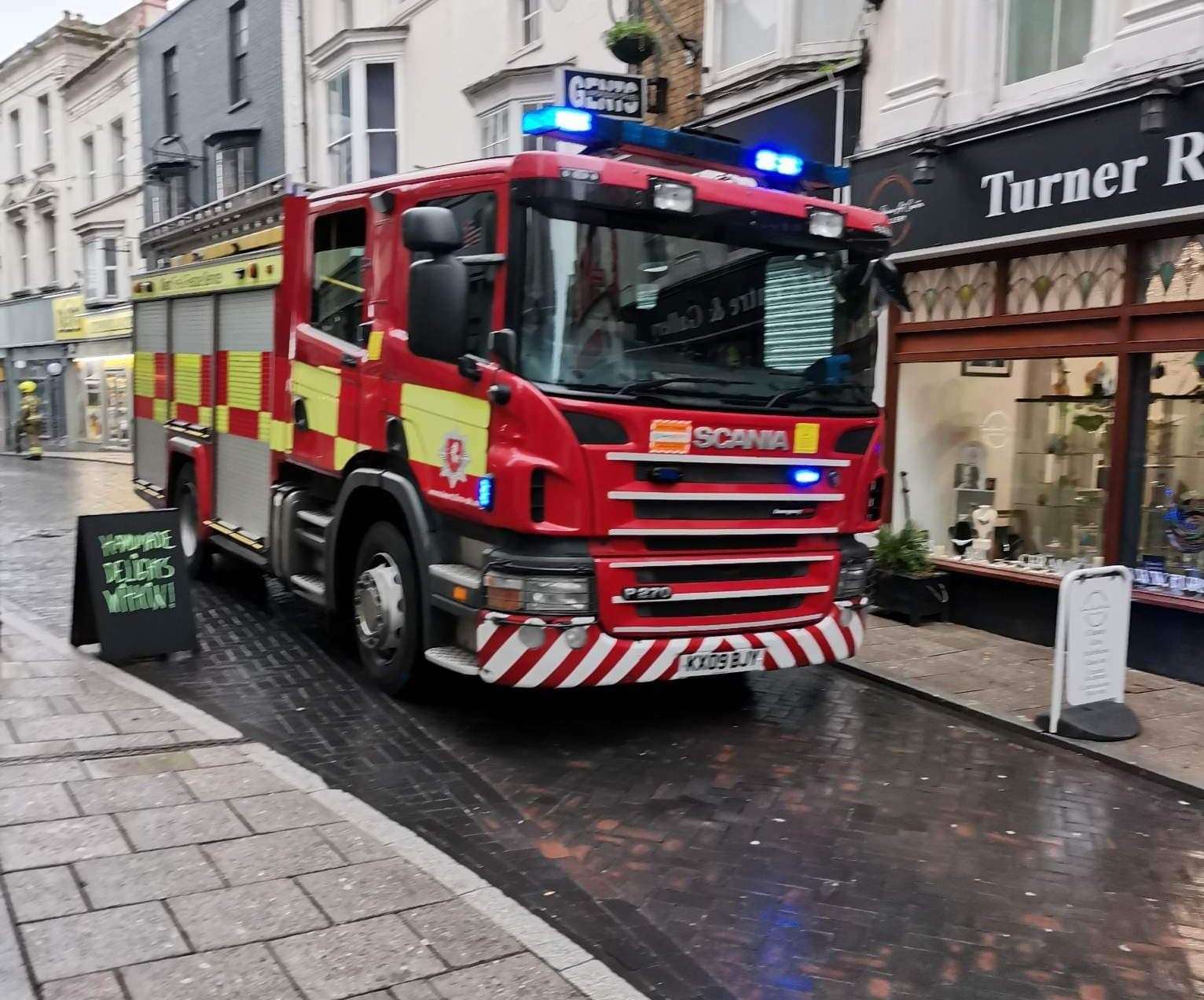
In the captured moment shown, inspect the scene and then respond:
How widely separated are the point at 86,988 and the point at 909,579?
676cm

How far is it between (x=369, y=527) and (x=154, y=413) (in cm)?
460

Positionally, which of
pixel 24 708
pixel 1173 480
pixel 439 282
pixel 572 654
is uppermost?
pixel 439 282

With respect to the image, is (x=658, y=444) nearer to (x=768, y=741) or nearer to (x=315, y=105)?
(x=768, y=741)

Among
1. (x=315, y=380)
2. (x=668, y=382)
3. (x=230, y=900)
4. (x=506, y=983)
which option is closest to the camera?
(x=506, y=983)

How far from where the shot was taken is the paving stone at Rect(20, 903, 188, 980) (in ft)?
10.3

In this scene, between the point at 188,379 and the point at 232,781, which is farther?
the point at 188,379

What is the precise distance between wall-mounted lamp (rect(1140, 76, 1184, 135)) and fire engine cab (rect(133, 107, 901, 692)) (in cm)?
204

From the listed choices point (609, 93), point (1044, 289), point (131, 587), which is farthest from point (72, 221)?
point (1044, 289)

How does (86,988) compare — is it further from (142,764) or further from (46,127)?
(46,127)

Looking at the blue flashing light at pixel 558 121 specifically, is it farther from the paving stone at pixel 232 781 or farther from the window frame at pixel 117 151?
the window frame at pixel 117 151

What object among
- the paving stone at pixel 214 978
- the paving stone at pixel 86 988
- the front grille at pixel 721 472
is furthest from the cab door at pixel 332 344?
the paving stone at pixel 86 988

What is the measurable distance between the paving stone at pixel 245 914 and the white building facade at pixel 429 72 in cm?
1103

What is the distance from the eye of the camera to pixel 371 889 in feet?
12.2

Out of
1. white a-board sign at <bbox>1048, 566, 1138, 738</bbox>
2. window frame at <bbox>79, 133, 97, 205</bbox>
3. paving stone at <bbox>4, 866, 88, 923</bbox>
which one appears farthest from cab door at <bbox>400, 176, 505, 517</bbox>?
window frame at <bbox>79, 133, 97, 205</bbox>
